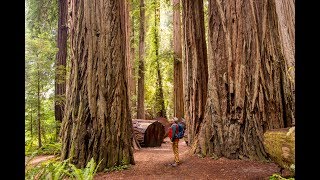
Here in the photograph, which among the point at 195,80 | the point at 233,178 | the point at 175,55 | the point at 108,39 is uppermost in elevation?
the point at 175,55

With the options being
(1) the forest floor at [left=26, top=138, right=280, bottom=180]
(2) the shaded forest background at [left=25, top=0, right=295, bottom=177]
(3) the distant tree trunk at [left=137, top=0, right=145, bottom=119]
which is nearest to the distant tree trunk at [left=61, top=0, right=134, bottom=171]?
(2) the shaded forest background at [left=25, top=0, right=295, bottom=177]

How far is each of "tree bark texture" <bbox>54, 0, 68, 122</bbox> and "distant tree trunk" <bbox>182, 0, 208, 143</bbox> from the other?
541 cm

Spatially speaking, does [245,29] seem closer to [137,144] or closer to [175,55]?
[137,144]

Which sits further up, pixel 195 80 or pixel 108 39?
pixel 108 39

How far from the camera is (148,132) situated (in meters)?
13.9

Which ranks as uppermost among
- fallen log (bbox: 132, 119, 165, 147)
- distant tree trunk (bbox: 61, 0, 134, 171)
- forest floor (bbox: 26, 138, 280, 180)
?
distant tree trunk (bbox: 61, 0, 134, 171)

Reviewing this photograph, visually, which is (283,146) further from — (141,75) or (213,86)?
(141,75)

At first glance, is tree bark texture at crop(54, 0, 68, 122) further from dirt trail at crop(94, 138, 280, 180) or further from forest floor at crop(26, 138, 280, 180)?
dirt trail at crop(94, 138, 280, 180)

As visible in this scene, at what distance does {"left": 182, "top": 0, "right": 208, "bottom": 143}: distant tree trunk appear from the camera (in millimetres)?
11047
